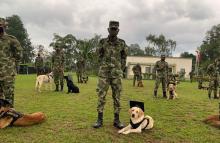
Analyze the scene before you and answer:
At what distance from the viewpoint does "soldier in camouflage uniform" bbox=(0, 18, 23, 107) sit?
8.70 meters

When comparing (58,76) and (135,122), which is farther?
(58,76)

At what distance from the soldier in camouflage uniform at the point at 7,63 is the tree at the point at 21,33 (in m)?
84.9

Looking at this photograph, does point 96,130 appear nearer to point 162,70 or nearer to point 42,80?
point 162,70

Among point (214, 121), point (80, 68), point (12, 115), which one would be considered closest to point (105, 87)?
point (12, 115)

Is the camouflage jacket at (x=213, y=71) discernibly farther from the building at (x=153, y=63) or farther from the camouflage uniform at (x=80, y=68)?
the building at (x=153, y=63)

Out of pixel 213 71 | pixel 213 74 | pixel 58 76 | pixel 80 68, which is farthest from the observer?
pixel 80 68

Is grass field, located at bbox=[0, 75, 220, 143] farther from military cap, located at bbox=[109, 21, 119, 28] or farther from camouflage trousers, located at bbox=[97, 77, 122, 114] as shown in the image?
military cap, located at bbox=[109, 21, 119, 28]

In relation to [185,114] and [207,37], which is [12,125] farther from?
[207,37]

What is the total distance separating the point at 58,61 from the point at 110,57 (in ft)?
31.0

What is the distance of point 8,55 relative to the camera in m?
8.89

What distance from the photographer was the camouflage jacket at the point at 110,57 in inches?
346

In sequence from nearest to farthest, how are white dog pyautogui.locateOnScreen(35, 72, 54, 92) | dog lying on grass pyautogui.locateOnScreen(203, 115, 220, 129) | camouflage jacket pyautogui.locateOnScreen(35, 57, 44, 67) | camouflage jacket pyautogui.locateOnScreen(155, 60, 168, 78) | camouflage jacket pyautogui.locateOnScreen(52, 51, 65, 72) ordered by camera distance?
dog lying on grass pyautogui.locateOnScreen(203, 115, 220, 129) → camouflage jacket pyautogui.locateOnScreen(155, 60, 168, 78) → camouflage jacket pyautogui.locateOnScreen(52, 51, 65, 72) → white dog pyautogui.locateOnScreen(35, 72, 54, 92) → camouflage jacket pyautogui.locateOnScreen(35, 57, 44, 67)

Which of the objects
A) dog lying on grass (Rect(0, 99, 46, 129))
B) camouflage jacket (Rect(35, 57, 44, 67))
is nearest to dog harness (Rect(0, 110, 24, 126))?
dog lying on grass (Rect(0, 99, 46, 129))

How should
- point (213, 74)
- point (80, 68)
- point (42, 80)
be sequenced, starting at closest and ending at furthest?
point (213, 74) → point (42, 80) → point (80, 68)
